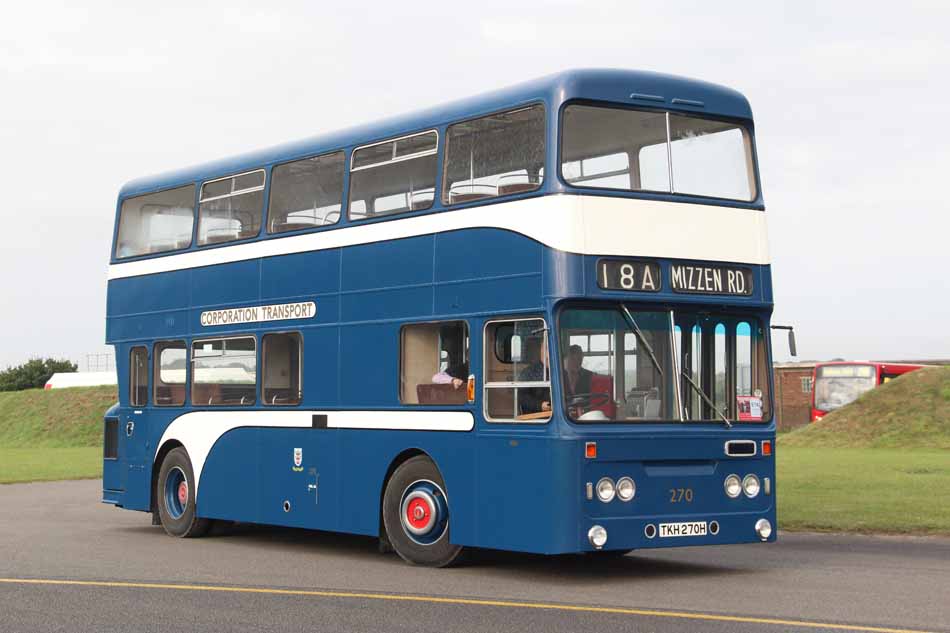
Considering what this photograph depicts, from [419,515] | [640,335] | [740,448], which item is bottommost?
[419,515]

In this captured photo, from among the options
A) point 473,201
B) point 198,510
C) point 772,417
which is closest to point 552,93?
point 473,201

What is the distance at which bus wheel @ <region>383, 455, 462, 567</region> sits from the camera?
560 inches

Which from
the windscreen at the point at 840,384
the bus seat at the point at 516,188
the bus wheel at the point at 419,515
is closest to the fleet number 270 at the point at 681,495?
the bus wheel at the point at 419,515

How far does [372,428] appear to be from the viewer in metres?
15.2

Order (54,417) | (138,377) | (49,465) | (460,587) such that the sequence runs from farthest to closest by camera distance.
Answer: (54,417) → (49,465) → (138,377) → (460,587)

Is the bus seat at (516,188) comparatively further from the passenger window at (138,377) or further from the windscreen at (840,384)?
the windscreen at (840,384)

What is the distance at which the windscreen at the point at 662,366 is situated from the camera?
1297cm

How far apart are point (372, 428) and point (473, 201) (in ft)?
8.97

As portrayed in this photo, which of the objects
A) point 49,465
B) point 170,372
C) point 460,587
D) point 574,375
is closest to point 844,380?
point 49,465

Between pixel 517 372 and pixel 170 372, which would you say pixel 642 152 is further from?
pixel 170 372

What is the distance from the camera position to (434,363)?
14.4 metres

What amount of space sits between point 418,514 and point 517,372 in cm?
201

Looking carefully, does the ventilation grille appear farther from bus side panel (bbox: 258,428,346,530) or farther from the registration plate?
bus side panel (bbox: 258,428,346,530)

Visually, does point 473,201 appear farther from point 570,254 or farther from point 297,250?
point 297,250
